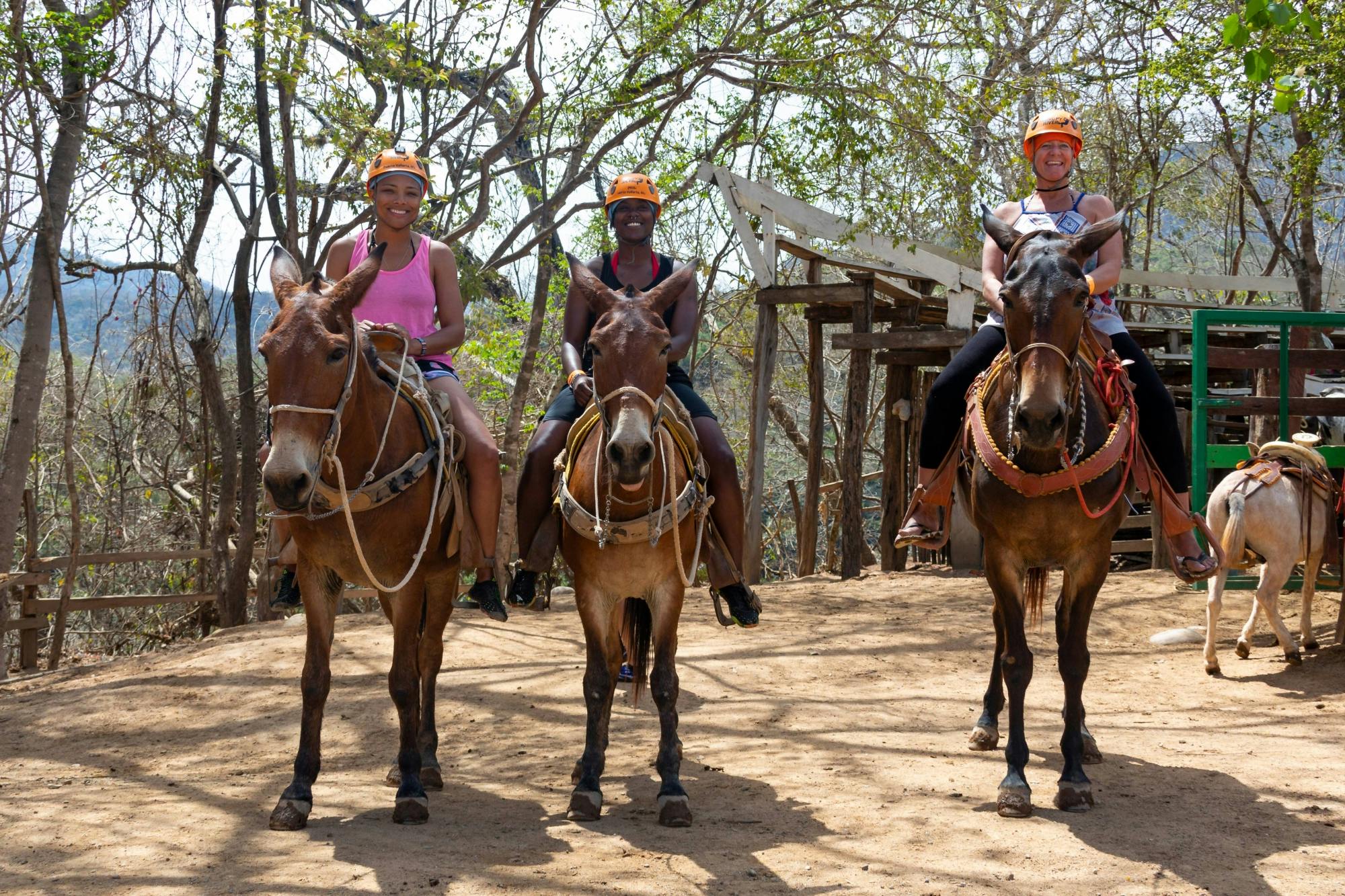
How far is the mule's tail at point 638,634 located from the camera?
18.7ft

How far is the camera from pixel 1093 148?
74.0ft

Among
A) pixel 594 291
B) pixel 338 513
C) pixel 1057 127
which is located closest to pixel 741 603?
pixel 594 291

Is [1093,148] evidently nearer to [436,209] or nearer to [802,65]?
[802,65]

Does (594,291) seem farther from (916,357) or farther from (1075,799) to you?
(916,357)

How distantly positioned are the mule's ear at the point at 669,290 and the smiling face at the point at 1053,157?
2.09m

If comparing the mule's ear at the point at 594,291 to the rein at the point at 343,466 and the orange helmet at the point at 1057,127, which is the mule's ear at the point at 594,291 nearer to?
the rein at the point at 343,466

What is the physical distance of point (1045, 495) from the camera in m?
5.12

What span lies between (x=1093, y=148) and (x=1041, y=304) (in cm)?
1985

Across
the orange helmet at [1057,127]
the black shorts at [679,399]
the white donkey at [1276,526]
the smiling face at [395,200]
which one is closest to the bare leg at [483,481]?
the black shorts at [679,399]

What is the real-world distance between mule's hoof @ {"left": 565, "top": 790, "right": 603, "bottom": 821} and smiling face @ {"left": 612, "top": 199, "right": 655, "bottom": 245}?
8.75 feet

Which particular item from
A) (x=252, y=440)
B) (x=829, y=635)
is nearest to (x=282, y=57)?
(x=252, y=440)

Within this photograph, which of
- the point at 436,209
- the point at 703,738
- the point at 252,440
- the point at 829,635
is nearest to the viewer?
the point at 703,738

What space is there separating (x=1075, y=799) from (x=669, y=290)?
281 centimetres

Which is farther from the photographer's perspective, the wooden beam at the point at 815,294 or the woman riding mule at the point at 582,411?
the wooden beam at the point at 815,294
